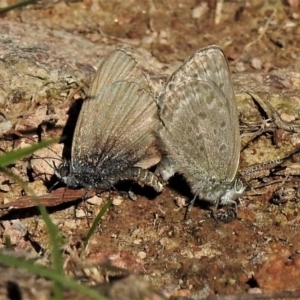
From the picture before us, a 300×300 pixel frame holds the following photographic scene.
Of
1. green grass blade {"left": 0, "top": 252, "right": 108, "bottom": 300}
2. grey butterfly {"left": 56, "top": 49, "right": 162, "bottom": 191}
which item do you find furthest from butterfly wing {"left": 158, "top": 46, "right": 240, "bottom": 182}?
green grass blade {"left": 0, "top": 252, "right": 108, "bottom": 300}

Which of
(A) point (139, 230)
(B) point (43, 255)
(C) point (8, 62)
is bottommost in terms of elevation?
(A) point (139, 230)

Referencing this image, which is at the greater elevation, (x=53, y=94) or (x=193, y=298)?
(x=53, y=94)

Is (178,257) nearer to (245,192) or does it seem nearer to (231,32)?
(245,192)

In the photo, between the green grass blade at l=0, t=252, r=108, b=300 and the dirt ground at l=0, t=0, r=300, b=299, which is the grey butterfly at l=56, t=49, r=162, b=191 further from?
the green grass blade at l=0, t=252, r=108, b=300

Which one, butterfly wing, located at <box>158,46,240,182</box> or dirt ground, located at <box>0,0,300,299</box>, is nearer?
dirt ground, located at <box>0,0,300,299</box>

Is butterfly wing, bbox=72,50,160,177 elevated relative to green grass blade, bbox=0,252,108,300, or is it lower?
lower

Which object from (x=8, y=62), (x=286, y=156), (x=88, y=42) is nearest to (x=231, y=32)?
(x=88, y=42)

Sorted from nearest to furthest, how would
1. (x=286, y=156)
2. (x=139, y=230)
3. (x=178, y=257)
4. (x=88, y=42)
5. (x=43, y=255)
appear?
(x=43, y=255) → (x=178, y=257) → (x=139, y=230) → (x=286, y=156) → (x=88, y=42)
